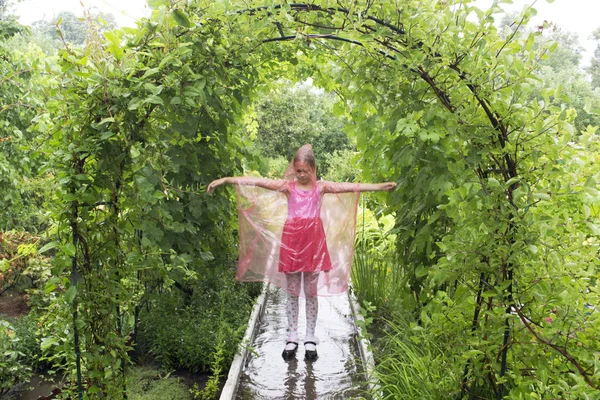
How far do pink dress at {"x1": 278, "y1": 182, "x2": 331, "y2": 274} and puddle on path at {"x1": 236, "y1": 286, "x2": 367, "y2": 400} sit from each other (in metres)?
0.83

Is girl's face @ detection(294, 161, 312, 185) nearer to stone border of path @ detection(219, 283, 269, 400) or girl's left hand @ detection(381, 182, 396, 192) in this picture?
girl's left hand @ detection(381, 182, 396, 192)

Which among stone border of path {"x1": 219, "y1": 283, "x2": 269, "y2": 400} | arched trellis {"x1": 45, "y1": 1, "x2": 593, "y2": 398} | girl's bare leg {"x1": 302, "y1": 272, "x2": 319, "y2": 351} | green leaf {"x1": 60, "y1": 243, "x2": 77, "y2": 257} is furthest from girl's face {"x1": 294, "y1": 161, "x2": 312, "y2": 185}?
green leaf {"x1": 60, "y1": 243, "x2": 77, "y2": 257}

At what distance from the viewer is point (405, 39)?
2566 mm

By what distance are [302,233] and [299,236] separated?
0.13ft

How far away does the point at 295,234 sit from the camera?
14.8 feet

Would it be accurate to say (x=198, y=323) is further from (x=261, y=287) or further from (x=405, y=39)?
(x=405, y=39)

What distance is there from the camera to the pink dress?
4.47 metres

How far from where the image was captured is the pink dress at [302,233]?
14.7 feet

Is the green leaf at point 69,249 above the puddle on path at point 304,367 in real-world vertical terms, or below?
above

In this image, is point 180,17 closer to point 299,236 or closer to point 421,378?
point 299,236

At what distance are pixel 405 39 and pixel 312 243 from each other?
2.30 meters


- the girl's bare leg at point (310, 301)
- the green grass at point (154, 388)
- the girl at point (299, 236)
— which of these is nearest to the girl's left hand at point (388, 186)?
the girl at point (299, 236)

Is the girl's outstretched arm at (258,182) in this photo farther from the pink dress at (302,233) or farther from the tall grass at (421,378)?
the tall grass at (421,378)

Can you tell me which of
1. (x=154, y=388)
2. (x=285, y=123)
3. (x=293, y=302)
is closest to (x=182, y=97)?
(x=154, y=388)
